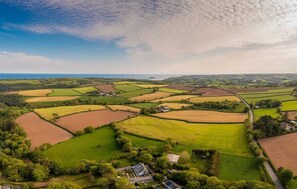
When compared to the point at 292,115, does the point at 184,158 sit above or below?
below

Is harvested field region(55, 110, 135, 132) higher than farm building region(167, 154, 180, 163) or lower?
higher

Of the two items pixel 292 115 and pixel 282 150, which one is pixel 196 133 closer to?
pixel 282 150

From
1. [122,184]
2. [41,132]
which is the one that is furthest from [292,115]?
[41,132]

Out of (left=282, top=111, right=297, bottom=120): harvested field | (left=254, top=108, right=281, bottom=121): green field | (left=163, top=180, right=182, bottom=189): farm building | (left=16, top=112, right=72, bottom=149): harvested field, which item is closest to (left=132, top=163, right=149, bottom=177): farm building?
(left=163, top=180, right=182, bottom=189): farm building

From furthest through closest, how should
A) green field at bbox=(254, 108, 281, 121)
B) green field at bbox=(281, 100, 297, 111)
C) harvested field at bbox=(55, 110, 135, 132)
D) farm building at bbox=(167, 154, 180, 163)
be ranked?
green field at bbox=(281, 100, 297, 111), green field at bbox=(254, 108, 281, 121), harvested field at bbox=(55, 110, 135, 132), farm building at bbox=(167, 154, 180, 163)

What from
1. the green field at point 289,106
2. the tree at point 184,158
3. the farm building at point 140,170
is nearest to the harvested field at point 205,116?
the green field at point 289,106

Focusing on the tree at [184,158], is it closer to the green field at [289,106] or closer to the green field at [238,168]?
the green field at [238,168]

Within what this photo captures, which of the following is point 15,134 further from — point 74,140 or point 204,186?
point 204,186

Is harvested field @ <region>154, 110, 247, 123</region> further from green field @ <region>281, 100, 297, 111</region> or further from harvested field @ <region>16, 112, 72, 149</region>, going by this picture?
harvested field @ <region>16, 112, 72, 149</region>
